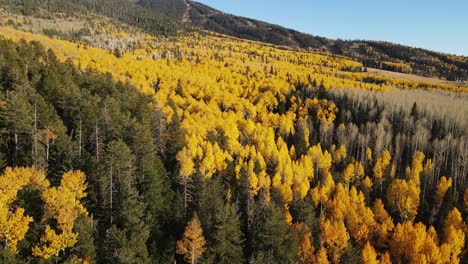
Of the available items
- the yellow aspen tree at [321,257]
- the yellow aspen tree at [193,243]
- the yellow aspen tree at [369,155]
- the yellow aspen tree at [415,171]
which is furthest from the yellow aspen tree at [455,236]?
the yellow aspen tree at [193,243]

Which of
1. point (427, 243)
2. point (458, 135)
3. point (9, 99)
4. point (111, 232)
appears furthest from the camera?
point (458, 135)

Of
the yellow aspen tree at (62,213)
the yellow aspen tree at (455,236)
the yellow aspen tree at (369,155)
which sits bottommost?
the yellow aspen tree at (455,236)

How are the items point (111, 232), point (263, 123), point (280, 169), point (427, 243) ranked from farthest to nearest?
1. point (263, 123)
2. point (280, 169)
3. point (427, 243)
4. point (111, 232)

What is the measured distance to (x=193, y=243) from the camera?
169ft

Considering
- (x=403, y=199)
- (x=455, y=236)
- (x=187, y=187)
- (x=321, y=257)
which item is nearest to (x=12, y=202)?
(x=187, y=187)

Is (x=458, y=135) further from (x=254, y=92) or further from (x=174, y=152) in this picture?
(x=174, y=152)

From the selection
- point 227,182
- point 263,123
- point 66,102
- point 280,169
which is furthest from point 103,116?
point 263,123

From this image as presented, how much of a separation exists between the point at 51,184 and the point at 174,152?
34451 mm

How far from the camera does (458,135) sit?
133250mm

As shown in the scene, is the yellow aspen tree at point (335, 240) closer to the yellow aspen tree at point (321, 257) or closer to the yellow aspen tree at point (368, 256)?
the yellow aspen tree at point (368, 256)

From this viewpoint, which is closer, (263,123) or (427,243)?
(427,243)

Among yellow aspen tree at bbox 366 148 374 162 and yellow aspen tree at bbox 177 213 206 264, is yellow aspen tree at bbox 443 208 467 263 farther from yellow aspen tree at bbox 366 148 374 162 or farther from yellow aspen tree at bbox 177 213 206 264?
yellow aspen tree at bbox 177 213 206 264

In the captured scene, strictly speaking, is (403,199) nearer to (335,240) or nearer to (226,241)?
(335,240)

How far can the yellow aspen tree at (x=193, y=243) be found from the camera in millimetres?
51156
